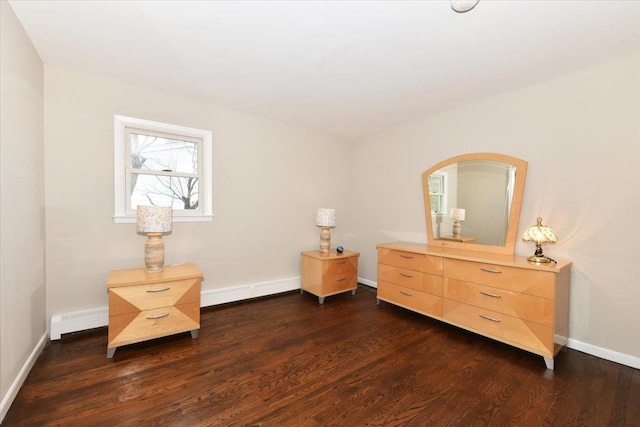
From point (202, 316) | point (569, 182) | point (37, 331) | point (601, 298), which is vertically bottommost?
point (202, 316)

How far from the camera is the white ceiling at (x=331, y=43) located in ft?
5.52

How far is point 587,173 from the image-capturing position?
2.34 m

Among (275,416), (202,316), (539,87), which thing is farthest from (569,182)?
(202,316)

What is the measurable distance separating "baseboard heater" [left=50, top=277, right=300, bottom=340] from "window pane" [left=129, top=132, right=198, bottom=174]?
4.75 ft

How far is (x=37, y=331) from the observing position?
2178 millimetres

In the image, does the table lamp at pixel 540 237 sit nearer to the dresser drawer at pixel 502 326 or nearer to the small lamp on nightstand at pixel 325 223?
the dresser drawer at pixel 502 326

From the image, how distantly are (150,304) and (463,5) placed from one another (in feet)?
10.0

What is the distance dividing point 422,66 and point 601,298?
95.1 inches

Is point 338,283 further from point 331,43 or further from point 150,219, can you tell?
point 331,43

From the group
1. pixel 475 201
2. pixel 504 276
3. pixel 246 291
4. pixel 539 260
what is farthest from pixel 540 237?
pixel 246 291

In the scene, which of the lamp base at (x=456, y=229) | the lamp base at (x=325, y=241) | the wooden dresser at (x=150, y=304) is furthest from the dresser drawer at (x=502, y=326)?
the wooden dresser at (x=150, y=304)

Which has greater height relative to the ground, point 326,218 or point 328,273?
point 326,218

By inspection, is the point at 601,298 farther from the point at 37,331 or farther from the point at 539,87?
the point at 37,331

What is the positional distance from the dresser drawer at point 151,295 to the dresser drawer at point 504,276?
245 centimetres
